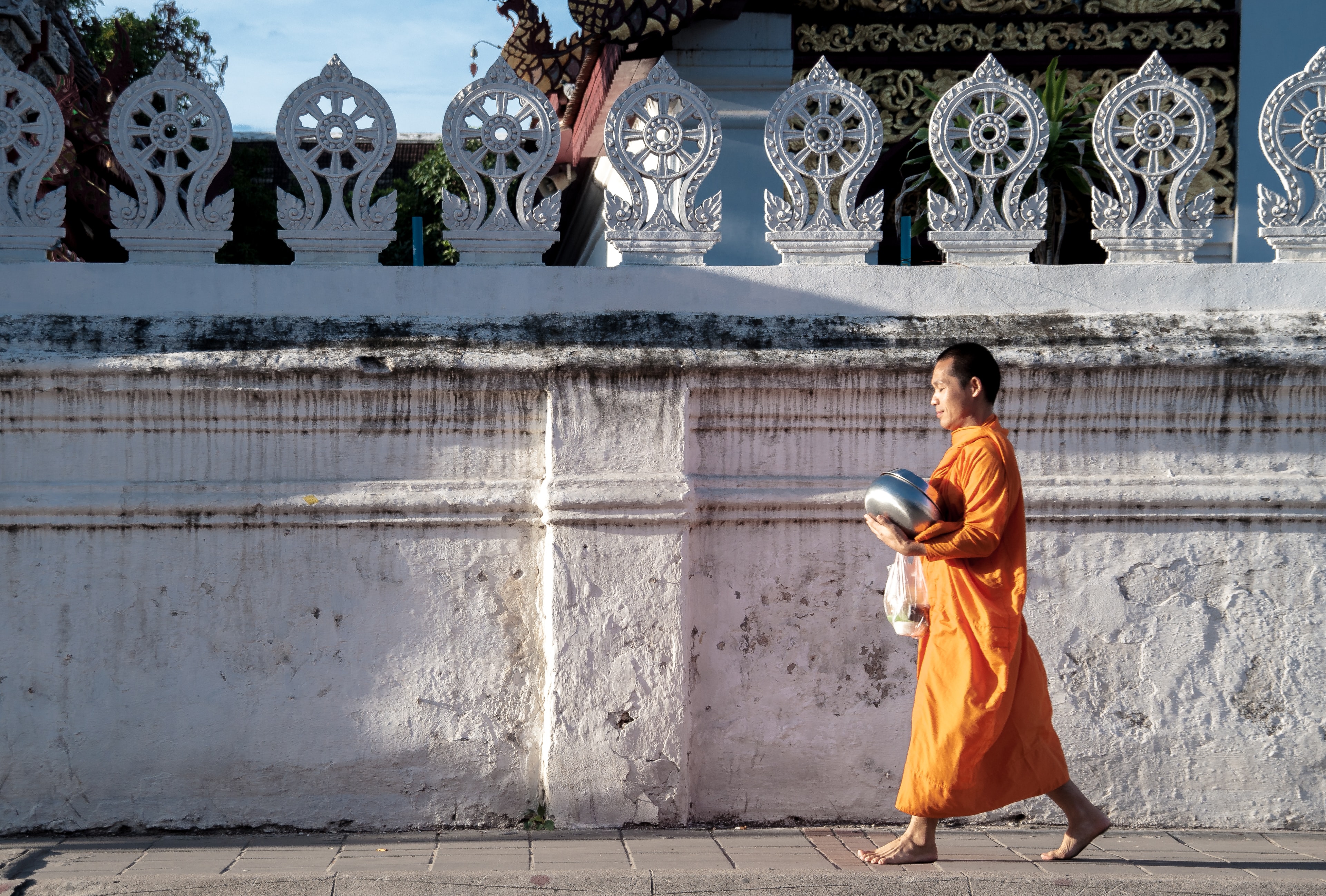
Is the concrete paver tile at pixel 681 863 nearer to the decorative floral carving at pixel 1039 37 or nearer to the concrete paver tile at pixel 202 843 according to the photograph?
the concrete paver tile at pixel 202 843

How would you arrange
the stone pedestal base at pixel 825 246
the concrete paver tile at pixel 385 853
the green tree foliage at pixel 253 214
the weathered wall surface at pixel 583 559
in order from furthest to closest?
1. the green tree foliage at pixel 253 214
2. the stone pedestal base at pixel 825 246
3. the weathered wall surface at pixel 583 559
4. the concrete paver tile at pixel 385 853

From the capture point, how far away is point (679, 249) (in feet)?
12.9

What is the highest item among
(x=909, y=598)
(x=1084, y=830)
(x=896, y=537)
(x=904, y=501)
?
(x=904, y=501)

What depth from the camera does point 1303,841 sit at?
12.1 feet

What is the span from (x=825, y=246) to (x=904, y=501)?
46.1 inches

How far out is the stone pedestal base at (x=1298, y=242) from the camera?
3.96 metres

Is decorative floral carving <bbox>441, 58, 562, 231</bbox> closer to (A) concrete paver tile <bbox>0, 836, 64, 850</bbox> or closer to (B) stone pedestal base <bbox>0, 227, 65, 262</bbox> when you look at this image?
(B) stone pedestal base <bbox>0, 227, 65, 262</bbox>

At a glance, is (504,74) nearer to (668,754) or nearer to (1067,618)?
(668,754)

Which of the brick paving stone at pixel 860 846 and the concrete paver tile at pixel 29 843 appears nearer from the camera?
the brick paving stone at pixel 860 846

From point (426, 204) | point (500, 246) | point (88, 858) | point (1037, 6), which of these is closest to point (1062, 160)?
point (1037, 6)

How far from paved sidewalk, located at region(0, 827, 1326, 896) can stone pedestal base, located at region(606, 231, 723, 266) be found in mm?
1873

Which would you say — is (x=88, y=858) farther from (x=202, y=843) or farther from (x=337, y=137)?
(x=337, y=137)

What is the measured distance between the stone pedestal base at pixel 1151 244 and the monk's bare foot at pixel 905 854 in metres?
2.02

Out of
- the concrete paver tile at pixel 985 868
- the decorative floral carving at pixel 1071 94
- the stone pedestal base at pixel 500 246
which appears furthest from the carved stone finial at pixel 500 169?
the decorative floral carving at pixel 1071 94
